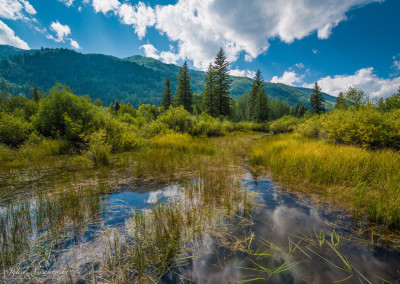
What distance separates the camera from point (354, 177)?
16.2 feet

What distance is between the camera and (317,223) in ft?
10.7

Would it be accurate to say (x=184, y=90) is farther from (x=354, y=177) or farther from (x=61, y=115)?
(x=354, y=177)

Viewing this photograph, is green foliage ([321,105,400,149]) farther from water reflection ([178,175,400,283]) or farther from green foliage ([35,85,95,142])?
green foliage ([35,85,95,142])

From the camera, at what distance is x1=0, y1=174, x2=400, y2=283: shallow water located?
84.4 inches

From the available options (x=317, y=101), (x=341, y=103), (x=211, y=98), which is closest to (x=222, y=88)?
(x=211, y=98)

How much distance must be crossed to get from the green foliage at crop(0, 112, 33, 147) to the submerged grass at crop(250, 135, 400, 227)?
45.7 feet

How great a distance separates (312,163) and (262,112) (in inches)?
1474

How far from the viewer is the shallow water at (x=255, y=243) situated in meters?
2.14

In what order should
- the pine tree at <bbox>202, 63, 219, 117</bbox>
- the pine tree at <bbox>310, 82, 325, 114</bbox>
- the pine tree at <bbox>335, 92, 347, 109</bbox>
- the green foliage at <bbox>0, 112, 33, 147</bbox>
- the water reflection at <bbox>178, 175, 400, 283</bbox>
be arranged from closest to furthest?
the water reflection at <bbox>178, 175, 400, 283</bbox> < the green foliage at <bbox>0, 112, 33, 147</bbox> < the pine tree at <bbox>335, 92, 347, 109</bbox> < the pine tree at <bbox>202, 63, 219, 117</bbox> < the pine tree at <bbox>310, 82, 325, 114</bbox>

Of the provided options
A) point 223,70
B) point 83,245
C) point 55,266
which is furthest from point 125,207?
point 223,70

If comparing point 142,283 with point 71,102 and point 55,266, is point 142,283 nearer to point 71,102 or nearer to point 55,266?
point 55,266

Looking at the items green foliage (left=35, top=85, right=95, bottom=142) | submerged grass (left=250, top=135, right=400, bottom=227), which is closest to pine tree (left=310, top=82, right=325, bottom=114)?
submerged grass (left=250, top=135, right=400, bottom=227)

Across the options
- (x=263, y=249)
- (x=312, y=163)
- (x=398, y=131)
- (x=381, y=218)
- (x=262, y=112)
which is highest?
(x=262, y=112)

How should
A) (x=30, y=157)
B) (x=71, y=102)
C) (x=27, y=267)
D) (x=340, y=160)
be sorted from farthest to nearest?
(x=71, y=102)
(x=30, y=157)
(x=340, y=160)
(x=27, y=267)
